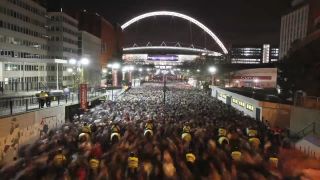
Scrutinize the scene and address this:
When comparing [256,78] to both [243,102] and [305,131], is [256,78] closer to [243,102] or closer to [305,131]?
[243,102]

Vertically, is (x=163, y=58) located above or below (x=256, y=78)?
above

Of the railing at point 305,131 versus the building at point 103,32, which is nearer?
the railing at point 305,131

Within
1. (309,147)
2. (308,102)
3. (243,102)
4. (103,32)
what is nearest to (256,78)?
(243,102)

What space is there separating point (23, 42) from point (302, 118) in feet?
132

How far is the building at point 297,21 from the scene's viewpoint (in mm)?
64438

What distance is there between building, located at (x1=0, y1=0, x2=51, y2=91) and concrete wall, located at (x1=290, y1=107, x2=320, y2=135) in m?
23.4

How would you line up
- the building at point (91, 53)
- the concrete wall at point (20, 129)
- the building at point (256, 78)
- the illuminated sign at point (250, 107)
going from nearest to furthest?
the concrete wall at point (20, 129) < the illuminated sign at point (250, 107) < the building at point (256, 78) < the building at point (91, 53)

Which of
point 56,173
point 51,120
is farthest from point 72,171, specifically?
point 51,120

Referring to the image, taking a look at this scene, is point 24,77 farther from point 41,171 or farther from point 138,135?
point 41,171

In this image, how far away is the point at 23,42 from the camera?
4966cm

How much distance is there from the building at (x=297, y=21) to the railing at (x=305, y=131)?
4350 cm

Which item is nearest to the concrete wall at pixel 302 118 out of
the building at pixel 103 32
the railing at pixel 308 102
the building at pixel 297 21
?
the railing at pixel 308 102

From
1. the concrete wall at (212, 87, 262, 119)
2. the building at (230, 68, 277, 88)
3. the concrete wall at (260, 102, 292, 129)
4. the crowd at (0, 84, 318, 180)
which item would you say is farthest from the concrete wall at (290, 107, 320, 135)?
the building at (230, 68, 277, 88)

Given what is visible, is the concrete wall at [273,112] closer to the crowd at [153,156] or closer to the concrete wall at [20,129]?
the crowd at [153,156]
